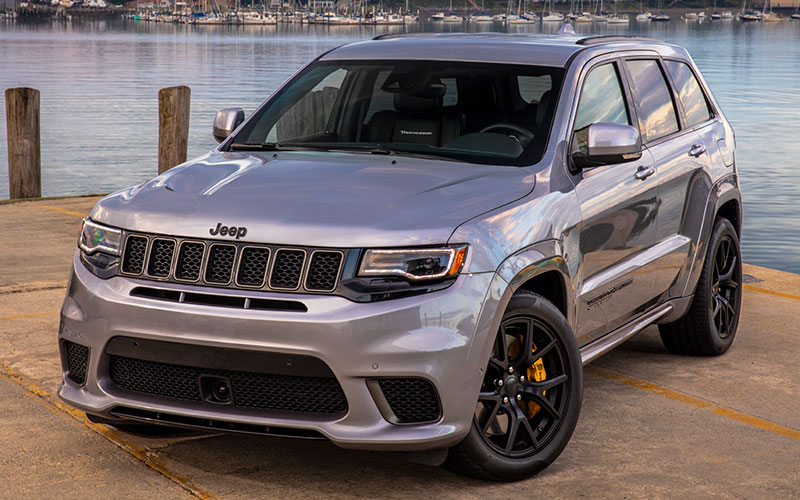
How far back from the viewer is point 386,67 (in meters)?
5.89

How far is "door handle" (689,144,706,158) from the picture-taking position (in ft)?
21.1

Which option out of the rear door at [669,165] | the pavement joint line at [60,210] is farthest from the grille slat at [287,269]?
the pavement joint line at [60,210]

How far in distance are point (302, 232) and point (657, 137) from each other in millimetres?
2718

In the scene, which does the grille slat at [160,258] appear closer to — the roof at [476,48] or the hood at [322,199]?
the hood at [322,199]

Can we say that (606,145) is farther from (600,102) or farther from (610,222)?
(600,102)

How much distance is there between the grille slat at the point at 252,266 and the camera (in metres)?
4.15

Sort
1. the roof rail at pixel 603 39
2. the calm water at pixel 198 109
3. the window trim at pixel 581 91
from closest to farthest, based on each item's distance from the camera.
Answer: the window trim at pixel 581 91
the roof rail at pixel 603 39
the calm water at pixel 198 109

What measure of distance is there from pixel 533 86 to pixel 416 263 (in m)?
1.82

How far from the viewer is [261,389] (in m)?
4.15

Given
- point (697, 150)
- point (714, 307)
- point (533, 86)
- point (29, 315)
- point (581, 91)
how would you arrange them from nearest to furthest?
point (581, 91) < point (533, 86) < point (697, 150) < point (714, 307) < point (29, 315)

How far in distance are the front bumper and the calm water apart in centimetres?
1447

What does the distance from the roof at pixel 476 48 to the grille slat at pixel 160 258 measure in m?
2.01

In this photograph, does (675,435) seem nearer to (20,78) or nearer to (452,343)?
(452,343)

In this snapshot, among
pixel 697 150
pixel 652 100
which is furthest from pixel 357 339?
pixel 697 150
